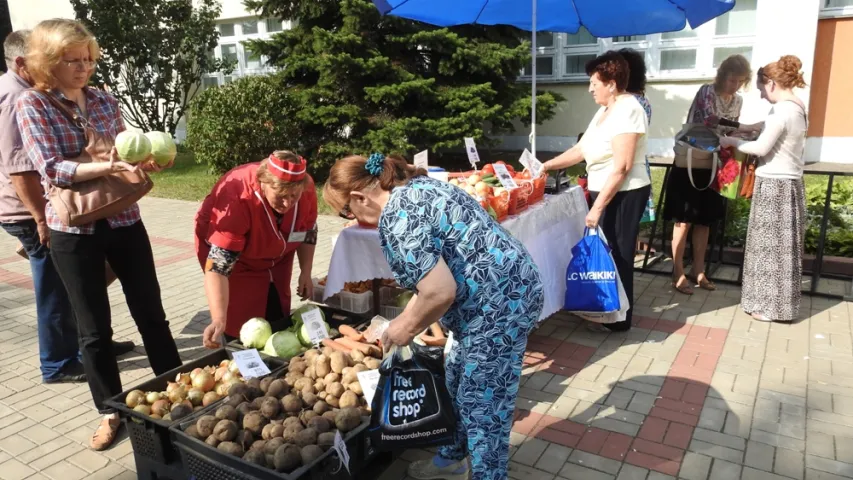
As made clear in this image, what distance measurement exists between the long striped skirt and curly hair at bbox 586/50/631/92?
1357 millimetres

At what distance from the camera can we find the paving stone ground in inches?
118

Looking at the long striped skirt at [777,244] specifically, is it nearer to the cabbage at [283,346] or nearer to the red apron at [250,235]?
the red apron at [250,235]

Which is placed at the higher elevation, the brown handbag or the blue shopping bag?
the brown handbag

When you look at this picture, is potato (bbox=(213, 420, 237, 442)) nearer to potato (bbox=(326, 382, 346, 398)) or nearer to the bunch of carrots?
potato (bbox=(326, 382, 346, 398))

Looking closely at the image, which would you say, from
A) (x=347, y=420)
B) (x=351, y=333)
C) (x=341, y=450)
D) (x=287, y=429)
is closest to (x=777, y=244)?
(x=351, y=333)

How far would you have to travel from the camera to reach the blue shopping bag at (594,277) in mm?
4207

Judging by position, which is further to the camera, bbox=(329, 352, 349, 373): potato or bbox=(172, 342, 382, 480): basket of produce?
bbox=(329, 352, 349, 373): potato

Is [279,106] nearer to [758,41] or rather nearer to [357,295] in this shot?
[357,295]

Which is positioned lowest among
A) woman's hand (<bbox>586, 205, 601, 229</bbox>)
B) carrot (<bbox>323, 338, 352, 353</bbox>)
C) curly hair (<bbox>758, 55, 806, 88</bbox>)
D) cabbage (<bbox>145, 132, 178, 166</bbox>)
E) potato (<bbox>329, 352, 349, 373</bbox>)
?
carrot (<bbox>323, 338, 352, 353</bbox>)

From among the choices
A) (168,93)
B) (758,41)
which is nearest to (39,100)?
(758,41)

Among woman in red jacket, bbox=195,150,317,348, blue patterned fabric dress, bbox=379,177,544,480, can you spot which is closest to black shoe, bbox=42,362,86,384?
woman in red jacket, bbox=195,150,317,348

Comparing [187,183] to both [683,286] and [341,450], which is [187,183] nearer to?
[683,286]

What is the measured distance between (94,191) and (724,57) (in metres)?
11.4

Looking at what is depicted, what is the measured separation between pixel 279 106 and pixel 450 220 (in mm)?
8873
